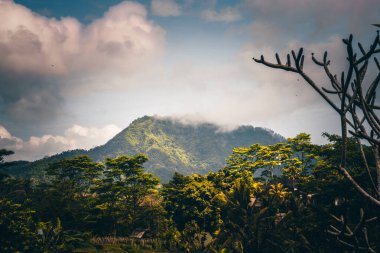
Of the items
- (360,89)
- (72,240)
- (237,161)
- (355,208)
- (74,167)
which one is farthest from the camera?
(74,167)

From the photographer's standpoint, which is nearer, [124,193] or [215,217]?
[215,217]

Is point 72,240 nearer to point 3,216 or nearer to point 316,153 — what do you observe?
point 3,216

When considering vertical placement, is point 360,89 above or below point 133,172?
below

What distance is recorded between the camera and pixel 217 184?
35.3 metres

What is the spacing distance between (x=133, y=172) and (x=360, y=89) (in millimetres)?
43431

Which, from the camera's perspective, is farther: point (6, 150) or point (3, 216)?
point (6, 150)

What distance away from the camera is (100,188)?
42500 mm

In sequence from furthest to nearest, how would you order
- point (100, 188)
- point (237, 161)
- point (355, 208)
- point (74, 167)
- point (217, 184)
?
1. point (74, 167)
2. point (237, 161)
3. point (100, 188)
4. point (217, 184)
5. point (355, 208)

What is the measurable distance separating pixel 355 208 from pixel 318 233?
2.57 meters

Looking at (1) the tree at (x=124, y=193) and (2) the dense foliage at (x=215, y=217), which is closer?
(2) the dense foliage at (x=215, y=217)

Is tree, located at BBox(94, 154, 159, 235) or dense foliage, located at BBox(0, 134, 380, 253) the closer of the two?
dense foliage, located at BBox(0, 134, 380, 253)

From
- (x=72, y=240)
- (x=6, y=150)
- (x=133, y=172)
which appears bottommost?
(x=72, y=240)

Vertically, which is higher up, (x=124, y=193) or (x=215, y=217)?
(x=124, y=193)

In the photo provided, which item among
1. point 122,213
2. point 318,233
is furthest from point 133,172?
point 318,233
